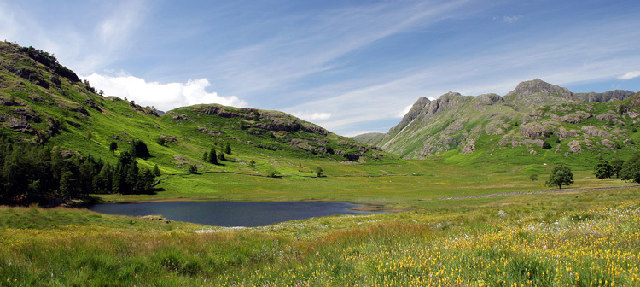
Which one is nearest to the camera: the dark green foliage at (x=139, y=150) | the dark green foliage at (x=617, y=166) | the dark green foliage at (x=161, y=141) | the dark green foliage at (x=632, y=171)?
the dark green foliage at (x=632, y=171)

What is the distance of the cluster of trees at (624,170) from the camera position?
82.7 m

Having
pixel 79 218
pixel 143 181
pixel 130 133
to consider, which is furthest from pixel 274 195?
pixel 130 133

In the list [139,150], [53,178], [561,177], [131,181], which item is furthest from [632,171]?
[139,150]

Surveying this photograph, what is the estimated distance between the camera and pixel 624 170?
3526 inches

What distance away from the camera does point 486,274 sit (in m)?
5.91

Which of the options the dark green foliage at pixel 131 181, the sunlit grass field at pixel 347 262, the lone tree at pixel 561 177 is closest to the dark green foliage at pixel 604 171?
the lone tree at pixel 561 177

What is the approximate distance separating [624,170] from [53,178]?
17392cm

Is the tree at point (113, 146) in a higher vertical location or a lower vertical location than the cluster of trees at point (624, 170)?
higher

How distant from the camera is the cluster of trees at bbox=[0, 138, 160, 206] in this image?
64.9 m

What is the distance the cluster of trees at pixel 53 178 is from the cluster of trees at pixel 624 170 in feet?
531

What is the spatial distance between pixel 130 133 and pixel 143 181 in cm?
10025

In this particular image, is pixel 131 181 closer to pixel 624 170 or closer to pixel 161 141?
pixel 161 141

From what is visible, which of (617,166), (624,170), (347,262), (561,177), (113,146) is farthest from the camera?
(113,146)

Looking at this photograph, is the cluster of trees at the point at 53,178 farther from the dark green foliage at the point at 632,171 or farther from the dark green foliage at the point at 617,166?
the dark green foliage at the point at 617,166
